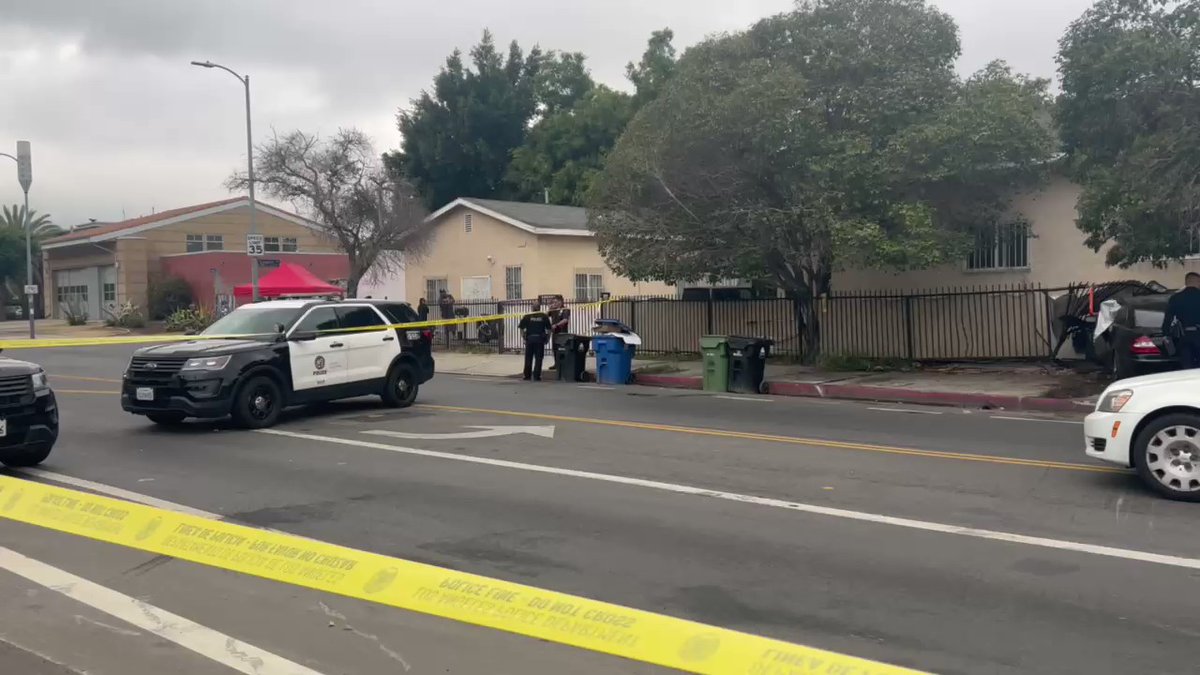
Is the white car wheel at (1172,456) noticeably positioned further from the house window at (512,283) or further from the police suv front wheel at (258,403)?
the house window at (512,283)

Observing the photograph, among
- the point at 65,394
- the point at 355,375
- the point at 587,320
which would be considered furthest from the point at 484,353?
the point at 355,375

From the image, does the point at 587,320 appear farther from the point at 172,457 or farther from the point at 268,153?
the point at 172,457

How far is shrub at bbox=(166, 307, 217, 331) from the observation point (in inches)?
1719

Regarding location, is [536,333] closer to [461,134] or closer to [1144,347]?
[1144,347]

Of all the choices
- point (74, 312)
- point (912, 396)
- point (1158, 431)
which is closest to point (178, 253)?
point (74, 312)

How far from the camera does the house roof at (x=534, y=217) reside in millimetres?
31062

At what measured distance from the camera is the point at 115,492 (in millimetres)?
9461

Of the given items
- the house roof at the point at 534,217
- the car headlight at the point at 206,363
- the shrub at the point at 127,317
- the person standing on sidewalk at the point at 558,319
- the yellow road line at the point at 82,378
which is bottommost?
the yellow road line at the point at 82,378

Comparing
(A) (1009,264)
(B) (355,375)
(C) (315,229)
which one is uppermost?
(C) (315,229)

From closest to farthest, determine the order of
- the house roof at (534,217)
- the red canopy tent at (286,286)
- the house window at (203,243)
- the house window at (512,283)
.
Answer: the house roof at (534,217) < the house window at (512,283) < the red canopy tent at (286,286) < the house window at (203,243)

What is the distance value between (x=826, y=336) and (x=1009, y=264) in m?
3.91

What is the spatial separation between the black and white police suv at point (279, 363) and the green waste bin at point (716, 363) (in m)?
5.15

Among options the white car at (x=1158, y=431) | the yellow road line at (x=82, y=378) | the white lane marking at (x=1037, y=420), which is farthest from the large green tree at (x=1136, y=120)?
the yellow road line at (x=82, y=378)

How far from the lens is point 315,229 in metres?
39.8
